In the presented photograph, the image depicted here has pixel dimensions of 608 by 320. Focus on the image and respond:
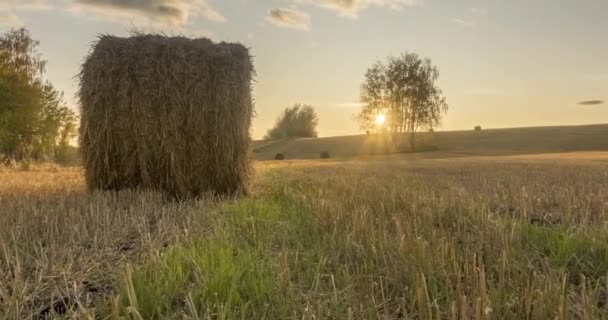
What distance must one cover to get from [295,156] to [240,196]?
48.4 m

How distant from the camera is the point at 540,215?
504 centimetres

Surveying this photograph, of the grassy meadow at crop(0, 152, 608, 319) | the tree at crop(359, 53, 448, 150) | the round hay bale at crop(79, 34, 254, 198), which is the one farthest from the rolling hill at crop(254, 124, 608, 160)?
the grassy meadow at crop(0, 152, 608, 319)

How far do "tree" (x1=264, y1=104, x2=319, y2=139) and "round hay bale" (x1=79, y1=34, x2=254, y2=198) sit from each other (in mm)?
73351

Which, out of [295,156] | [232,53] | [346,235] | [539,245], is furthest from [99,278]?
[295,156]

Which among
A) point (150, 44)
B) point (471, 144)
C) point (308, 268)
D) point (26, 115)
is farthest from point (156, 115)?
point (471, 144)

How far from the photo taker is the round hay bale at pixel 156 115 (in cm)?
730

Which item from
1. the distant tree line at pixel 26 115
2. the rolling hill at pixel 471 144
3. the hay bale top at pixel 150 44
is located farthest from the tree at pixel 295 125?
the hay bale top at pixel 150 44

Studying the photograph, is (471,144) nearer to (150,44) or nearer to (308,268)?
(150,44)

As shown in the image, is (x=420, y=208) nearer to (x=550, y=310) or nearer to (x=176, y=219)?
(x=176, y=219)

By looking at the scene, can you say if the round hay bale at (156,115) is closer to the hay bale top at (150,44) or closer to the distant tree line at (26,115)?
the hay bale top at (150,44)

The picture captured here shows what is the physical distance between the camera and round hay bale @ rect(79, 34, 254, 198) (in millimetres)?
7301

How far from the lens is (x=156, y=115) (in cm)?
730

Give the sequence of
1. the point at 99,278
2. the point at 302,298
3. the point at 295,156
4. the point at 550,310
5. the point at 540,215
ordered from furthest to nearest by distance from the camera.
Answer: the point at 295,156, the point at 540,215, the point at 99,278, the point at 302,298, the point at 550,310

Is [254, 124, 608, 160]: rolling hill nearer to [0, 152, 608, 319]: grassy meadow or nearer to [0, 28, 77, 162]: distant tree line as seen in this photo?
[0, 28, 77, 162]: distant tree line
